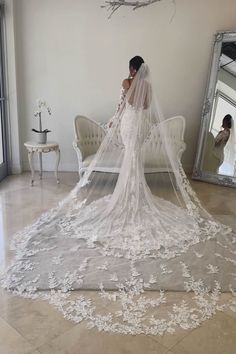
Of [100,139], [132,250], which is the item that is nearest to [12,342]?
[132,250]

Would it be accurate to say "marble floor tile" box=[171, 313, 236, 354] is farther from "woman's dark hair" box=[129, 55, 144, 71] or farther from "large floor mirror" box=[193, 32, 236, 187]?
"large floor mirror" box=[193, 32, 236, 187]

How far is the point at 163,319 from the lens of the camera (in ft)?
6.53

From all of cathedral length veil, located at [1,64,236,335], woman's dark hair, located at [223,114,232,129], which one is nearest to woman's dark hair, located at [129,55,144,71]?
cathedral length veil, located at [1,64,236,335]

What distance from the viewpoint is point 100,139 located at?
4789 mm

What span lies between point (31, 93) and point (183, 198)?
120 inches

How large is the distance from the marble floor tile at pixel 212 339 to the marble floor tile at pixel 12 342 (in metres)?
0.82

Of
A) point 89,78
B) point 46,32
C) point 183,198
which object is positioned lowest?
point 183,198

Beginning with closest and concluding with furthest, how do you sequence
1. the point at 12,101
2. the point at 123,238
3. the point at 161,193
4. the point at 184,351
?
the point at 184,351 < the point at 123,238 < the point at 161,193 < the point at 12,101

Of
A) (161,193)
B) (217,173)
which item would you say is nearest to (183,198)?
(161,193)

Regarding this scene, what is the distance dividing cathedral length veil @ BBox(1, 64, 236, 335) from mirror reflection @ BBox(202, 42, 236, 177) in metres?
1.31

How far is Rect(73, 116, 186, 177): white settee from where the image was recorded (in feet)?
12.7

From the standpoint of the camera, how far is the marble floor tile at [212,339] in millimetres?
1774

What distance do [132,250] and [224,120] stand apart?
2.92 meters

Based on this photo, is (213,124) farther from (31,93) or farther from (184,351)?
(184,351)
